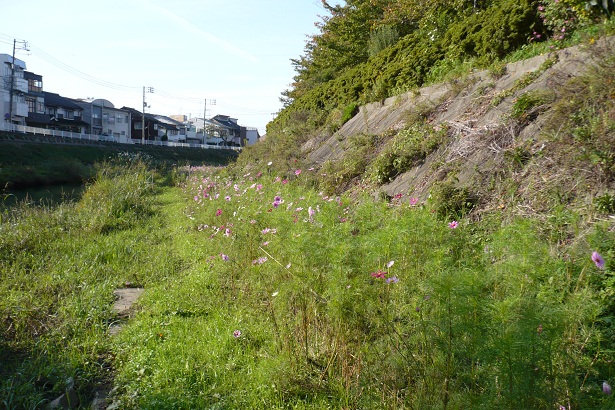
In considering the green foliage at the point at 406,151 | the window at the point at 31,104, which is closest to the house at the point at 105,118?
the window at the point at 31,104

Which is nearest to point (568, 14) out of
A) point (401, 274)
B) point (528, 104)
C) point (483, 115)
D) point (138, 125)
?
point (483, 115)

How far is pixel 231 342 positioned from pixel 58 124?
56.6 meters

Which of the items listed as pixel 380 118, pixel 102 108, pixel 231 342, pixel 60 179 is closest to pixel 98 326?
pixel 231 342

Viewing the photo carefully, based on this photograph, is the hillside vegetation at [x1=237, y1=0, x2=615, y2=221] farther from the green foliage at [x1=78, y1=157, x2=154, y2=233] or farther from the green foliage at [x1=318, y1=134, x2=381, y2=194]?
the green foliage at [x1=78, y1=157, x2=154, y2=233]

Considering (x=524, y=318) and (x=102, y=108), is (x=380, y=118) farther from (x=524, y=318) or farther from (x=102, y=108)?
(x=102, y=108)

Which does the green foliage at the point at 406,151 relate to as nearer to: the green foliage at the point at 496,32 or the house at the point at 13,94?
the green foliage at the point at 496,32

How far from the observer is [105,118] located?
194 ft

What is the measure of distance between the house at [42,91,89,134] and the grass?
53719 millimetres

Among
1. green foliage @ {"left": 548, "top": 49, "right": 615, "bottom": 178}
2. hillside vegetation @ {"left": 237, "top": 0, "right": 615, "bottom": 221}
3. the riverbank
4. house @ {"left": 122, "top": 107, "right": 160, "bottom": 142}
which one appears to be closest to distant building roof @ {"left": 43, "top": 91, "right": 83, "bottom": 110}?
house @ {"left": 122, "top": 107, "right": 160, "bottom": 142}

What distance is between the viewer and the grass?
1787 mm

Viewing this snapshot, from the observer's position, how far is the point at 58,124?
169ft

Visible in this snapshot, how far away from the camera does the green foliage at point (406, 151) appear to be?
5055 millimetres

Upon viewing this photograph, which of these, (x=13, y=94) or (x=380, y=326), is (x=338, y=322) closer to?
(x=380, y=326)

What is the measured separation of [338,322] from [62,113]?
58.8 m
